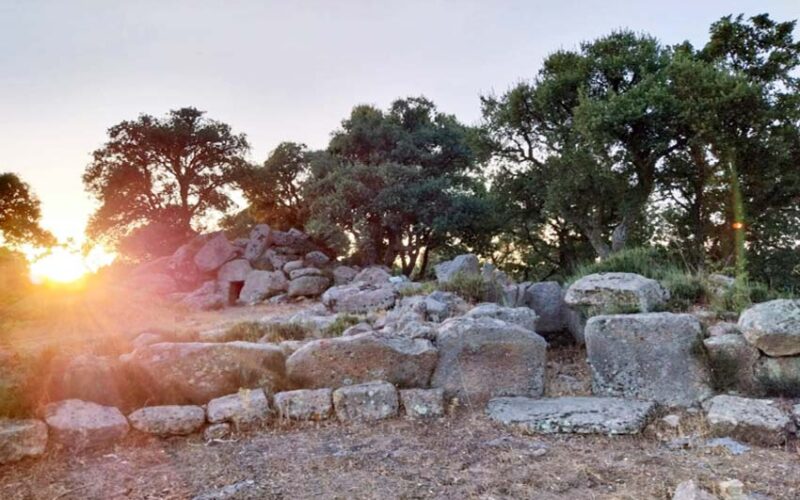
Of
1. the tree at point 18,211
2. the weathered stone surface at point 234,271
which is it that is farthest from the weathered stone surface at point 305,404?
the tree at point 18,211

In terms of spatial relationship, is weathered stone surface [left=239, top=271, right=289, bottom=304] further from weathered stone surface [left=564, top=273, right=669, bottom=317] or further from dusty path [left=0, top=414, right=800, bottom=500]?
dusty path [left=0, top=414, right=800, bottom=500]

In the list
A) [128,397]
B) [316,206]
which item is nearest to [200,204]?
[316,206]

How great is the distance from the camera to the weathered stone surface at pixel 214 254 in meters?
17.2

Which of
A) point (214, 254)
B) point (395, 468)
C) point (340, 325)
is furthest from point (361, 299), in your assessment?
point (214, 254)

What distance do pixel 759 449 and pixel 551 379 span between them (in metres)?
A: 1.99

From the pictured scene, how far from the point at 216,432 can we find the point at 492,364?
2.47 metres

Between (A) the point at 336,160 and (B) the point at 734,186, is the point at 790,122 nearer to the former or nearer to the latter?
(B) the point at 734,186

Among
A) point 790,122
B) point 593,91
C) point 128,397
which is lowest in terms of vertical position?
point 128,397

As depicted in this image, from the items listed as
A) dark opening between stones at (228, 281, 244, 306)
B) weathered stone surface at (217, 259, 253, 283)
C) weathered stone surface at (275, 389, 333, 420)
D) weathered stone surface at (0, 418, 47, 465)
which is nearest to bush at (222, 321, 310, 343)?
weathered stone surface at (275, 389, 333, 420)

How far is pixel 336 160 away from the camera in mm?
20734

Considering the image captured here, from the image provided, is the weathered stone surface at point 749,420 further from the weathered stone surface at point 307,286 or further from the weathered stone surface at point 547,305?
the weathered stone surface at point 307,286

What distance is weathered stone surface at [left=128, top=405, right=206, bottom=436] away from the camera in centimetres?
408

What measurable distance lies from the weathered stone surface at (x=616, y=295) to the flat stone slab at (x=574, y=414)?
157cm

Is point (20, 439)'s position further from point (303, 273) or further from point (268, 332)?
point (303, 273)
